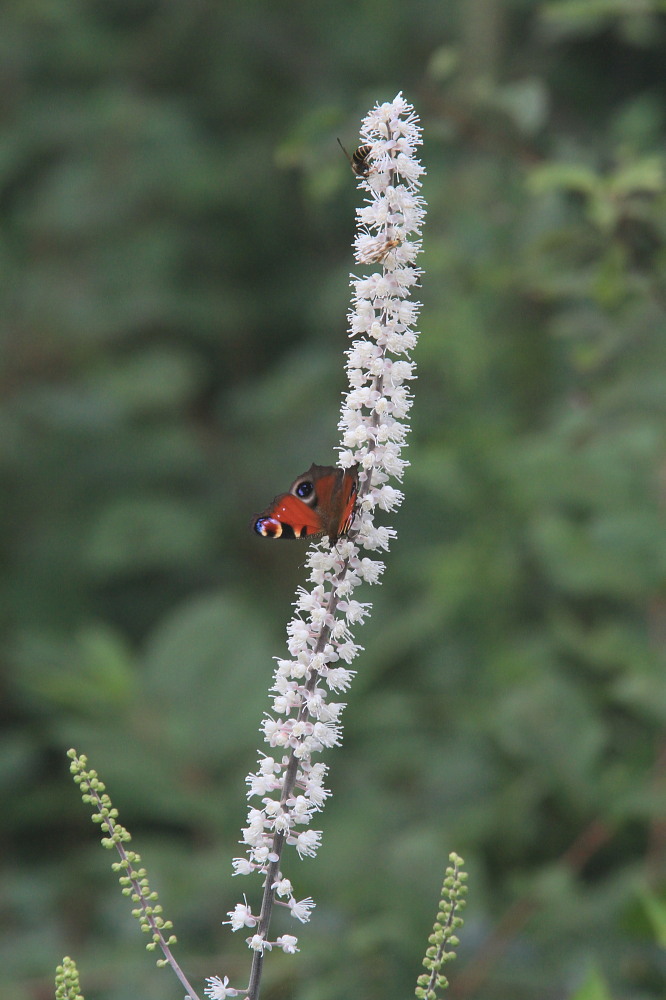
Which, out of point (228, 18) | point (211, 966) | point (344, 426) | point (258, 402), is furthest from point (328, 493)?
point (228, 18)

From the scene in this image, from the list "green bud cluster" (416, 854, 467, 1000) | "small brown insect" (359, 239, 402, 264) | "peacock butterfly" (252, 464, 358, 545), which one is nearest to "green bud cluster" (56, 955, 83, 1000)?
"green bud cluster" (416, 854, 467, 1000)

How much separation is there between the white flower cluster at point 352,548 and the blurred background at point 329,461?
4.81ft

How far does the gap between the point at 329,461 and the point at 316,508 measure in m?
5.43

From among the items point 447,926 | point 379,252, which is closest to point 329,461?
point 379,252

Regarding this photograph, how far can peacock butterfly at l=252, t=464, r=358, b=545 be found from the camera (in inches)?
84.7

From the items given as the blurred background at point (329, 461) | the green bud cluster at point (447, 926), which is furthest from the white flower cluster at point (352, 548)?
the blurred background at point (329, 461)

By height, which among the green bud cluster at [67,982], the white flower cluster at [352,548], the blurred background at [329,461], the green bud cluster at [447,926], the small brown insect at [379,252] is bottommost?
the green bud cluster at [447,926]

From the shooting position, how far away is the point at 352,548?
2.16m

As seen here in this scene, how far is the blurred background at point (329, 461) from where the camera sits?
4121 mm

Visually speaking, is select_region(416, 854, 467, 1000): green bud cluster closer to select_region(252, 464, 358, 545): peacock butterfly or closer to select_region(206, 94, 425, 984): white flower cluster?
select_region(206, 94, 425, 984): white flower cluster

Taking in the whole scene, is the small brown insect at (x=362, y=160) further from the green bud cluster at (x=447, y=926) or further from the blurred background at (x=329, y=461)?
the green bud cluster at (x=447, y=926)

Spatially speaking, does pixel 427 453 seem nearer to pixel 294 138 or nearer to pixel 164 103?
pixel 294 138

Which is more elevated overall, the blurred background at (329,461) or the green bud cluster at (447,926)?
the blurred background at (329,461)

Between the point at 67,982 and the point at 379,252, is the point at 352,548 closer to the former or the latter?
the point at 379,252
